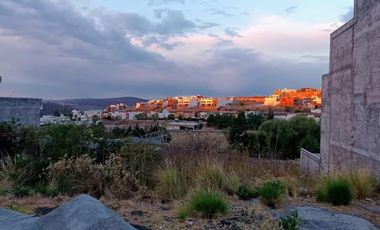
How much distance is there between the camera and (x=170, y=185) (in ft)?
21.2

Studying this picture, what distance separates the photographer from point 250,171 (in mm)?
7570

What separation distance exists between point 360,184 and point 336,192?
841 millimetres

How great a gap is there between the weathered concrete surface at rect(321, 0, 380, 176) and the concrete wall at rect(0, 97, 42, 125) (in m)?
12.4

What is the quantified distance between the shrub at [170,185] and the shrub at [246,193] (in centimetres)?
86

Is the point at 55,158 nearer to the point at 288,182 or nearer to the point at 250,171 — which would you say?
the point at 250,171

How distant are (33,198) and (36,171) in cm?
184

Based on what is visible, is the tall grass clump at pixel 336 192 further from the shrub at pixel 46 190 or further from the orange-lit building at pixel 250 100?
the orange-lit building at pixel 250 100

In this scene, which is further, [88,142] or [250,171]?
[88,142]

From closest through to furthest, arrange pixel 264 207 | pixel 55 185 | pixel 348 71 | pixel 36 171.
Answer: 1. pixel 264 207
2. pixel 55 185
3. pixel 36 171
4. pixel 348 71

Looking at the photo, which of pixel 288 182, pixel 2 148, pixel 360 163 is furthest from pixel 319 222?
pixel 2 148

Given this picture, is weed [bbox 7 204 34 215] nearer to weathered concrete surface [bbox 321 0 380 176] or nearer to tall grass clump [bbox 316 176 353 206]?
tall grass clump [bbox 316 176 353 206]

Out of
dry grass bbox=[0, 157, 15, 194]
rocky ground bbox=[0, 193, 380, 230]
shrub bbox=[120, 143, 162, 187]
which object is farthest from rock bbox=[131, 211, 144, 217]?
dry grass bbox=[0, 157, 15, 194]

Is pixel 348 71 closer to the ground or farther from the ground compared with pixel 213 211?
farther from the ground

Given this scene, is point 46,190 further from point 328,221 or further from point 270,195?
point 328,221
